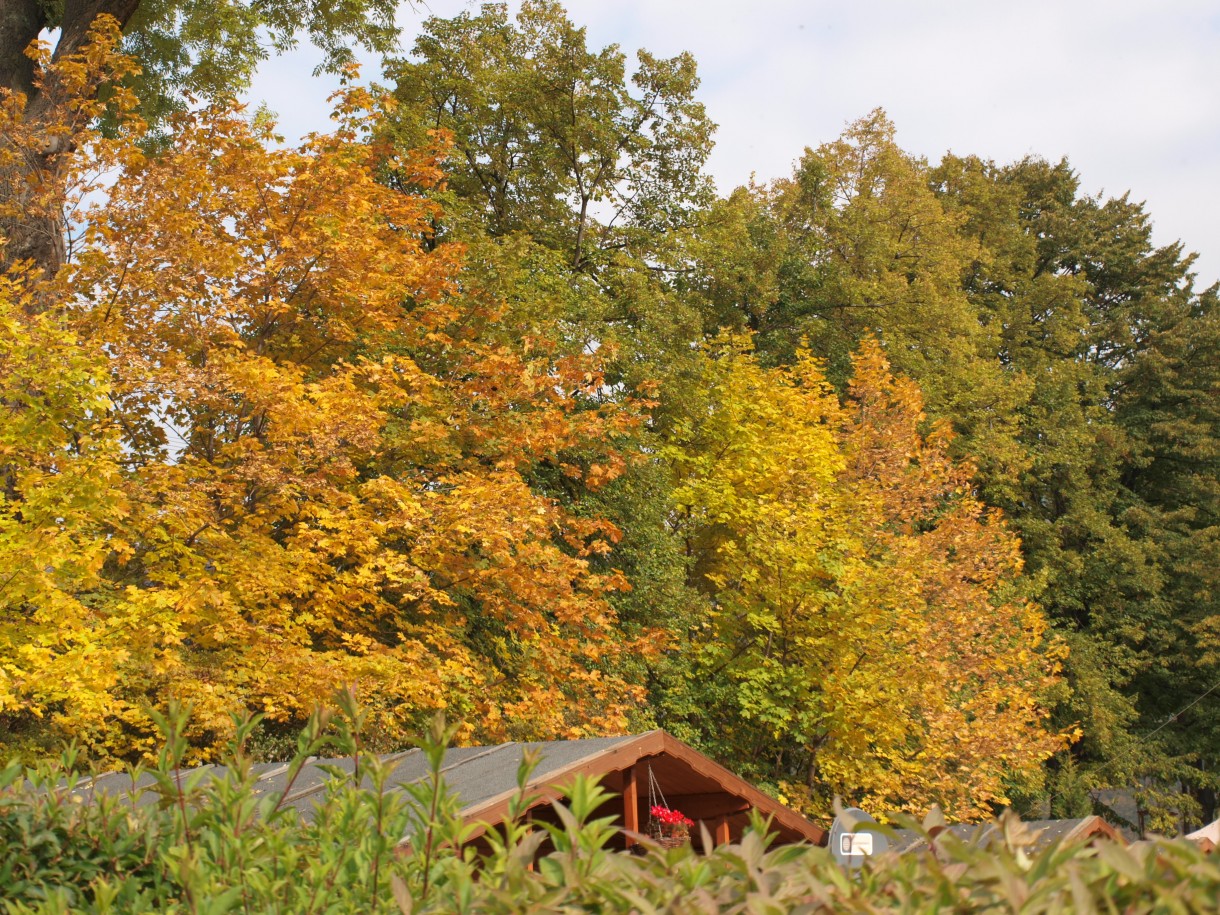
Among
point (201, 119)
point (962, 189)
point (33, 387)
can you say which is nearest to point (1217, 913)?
point (33, 387)

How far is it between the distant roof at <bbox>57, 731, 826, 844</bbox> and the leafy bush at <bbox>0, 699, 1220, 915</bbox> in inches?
100.0

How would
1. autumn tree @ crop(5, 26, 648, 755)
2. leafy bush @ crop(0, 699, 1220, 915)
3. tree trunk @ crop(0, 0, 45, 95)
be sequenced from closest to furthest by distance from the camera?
leafy bush @ crop(0, 699, 1220, 915)
autumn tree @ crop(5, 26, 648, 755)
tree trunk @ crop(0, 0, 45, 95)

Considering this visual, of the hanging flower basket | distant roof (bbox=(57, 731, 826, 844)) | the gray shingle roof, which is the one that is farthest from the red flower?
the gray shingle roof

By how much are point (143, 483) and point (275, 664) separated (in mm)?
2092

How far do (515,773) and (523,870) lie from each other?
519cm

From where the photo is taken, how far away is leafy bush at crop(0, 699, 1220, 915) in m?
1.73

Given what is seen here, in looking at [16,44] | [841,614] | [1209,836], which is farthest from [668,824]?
[16,44]

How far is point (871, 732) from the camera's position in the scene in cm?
1595

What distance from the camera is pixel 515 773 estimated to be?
7094mm

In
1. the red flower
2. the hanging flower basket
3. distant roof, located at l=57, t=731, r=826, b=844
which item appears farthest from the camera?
the red flower

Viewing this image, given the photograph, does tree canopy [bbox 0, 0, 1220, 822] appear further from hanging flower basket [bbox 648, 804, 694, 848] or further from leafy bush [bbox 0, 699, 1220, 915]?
leafy bush [bbox 0, 699, 1220, 915]

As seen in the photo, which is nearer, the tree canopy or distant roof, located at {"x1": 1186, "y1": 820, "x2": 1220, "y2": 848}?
distant roof, located at {"x1": 1186, "y1": 820, "x2": 1220, "y2": 848}

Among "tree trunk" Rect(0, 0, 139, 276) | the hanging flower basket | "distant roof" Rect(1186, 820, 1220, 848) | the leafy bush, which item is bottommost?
the hanging flower basket

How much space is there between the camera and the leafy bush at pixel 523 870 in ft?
5.68
